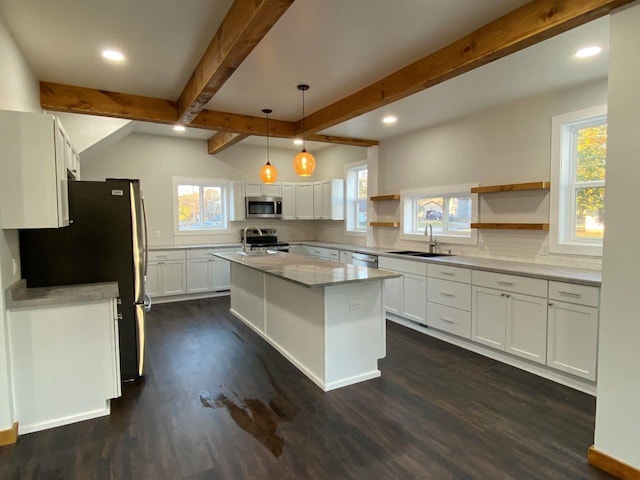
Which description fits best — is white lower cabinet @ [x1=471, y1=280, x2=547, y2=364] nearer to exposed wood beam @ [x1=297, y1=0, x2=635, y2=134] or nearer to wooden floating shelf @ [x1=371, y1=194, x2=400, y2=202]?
exposed wood beam @ [x1=297, y1=0, x2=635, y2=134]

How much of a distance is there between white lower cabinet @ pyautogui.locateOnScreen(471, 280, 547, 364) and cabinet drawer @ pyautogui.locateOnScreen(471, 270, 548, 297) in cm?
4

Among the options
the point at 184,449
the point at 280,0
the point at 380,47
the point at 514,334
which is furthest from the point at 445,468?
the point at 380,47

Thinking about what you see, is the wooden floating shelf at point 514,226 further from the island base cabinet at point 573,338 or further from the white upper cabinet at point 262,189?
the white upper cabinet at point 262,189

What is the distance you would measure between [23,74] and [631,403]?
4732 mm

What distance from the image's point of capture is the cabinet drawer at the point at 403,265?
13.9 ft

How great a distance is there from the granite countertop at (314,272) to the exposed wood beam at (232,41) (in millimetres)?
1670

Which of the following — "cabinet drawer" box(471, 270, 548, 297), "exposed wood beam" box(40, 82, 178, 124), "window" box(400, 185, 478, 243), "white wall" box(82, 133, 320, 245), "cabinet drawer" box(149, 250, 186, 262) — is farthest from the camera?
"white wall" box(82, 133, 320, 245)

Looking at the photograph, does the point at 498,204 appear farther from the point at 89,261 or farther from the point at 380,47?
the point at 89,261

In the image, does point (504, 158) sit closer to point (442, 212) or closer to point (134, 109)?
point (442, 212)

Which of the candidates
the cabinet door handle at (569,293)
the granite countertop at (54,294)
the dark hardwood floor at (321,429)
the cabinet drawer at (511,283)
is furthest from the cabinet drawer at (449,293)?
Result: the granite countertop at (54,294)

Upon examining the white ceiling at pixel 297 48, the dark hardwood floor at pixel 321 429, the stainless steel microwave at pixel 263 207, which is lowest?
the dark hardwood floor at pixel 321 429

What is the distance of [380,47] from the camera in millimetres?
2795

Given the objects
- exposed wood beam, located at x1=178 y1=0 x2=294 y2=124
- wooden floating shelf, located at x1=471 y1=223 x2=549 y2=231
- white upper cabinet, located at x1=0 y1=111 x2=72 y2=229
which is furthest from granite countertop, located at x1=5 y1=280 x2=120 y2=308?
wooden floating shelf, located at x1=471 y1=223 x2=549 y2=231

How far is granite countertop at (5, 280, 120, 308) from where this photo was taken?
7.66 feet
